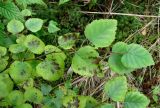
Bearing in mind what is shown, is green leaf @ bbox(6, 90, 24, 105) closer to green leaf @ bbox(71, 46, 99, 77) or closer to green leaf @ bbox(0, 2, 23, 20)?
green leaf @ bbox(71, 46, 99, 77)

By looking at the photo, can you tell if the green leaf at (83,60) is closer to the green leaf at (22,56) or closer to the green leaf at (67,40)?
the green leaf at (67,40)

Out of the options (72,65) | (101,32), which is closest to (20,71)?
(72,65)

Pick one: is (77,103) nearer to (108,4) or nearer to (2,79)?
(2,79)

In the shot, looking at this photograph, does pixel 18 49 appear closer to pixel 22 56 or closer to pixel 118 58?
pixel 22 56

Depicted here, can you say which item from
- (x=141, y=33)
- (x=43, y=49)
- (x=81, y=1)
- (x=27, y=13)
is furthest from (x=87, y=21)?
(x=43, y=49)

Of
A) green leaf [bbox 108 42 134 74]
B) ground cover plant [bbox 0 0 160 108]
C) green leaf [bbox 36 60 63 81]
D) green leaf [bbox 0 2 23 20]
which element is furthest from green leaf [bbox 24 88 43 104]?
green leaf [bbox 0 2 23 20]
